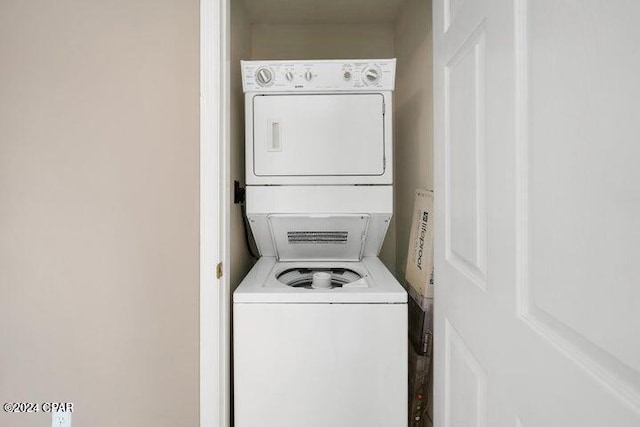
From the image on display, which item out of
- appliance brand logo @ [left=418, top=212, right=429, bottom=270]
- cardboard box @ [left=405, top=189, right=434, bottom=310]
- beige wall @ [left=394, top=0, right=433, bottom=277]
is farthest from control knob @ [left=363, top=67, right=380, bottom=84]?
appliance brand logo @ [left=418, top=212, right=429, bottom=270]

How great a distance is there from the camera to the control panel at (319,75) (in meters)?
1.67

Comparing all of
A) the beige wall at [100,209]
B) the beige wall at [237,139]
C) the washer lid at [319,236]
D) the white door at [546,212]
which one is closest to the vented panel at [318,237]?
the washer lid at [319,236]

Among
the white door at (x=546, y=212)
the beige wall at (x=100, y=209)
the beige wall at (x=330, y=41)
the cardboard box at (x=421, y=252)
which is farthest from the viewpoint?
the beige wall at (x=330, y=41)

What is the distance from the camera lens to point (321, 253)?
1984 mm

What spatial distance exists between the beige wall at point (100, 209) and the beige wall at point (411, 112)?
117 cm

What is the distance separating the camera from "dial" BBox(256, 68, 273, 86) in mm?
1678

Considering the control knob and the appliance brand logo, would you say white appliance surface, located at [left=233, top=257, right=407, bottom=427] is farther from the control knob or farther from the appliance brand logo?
the control knob

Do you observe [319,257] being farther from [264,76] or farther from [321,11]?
[321,11]

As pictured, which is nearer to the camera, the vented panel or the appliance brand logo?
the appliance brand logo

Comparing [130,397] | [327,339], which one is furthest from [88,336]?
[327,339]

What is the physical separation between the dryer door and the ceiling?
3.07ft

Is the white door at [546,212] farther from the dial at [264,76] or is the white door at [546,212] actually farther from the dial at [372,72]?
the dial at [264,76]

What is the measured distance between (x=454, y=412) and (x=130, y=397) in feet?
4.13

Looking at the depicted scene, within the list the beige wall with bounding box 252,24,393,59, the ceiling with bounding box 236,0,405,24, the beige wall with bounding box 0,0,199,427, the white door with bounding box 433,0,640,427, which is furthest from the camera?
the beige wall with bounding box 252,24,393,59
